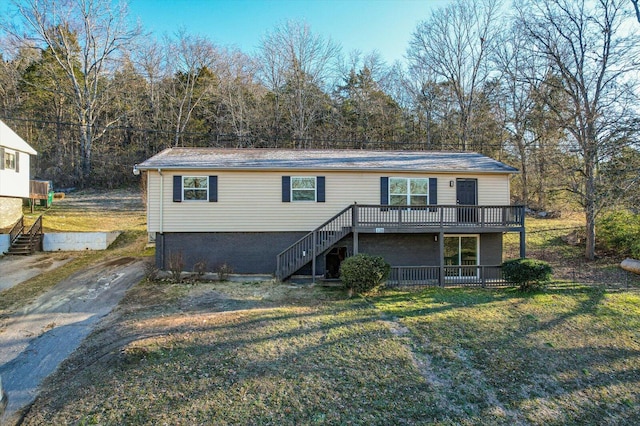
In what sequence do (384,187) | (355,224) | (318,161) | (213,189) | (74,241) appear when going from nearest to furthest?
(355,224)
(213,189)
(384,187)
(318,161)
(74,241)

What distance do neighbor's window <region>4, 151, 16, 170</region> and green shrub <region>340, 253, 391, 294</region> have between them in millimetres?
19951

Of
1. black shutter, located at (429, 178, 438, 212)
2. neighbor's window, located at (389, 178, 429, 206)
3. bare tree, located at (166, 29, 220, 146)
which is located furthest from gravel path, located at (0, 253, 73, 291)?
bare tree, located at (166, 29, 220, 146)

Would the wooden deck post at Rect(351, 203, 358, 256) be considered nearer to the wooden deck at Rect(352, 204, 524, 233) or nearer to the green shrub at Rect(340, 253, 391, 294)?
the wooden deck at Rect(352, 204, 524, 233)

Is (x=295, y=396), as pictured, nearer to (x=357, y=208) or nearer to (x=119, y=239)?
(x=357, y=208)

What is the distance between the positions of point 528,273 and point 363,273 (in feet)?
18.1

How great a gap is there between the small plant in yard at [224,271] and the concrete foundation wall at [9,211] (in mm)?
13906

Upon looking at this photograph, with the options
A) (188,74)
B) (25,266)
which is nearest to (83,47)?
(188,74)

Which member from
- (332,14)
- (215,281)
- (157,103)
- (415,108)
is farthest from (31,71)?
(415,108)

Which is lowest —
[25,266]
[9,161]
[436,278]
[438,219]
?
[436,278]

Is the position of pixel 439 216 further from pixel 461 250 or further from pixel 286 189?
pixel 286 189

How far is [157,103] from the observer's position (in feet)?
106

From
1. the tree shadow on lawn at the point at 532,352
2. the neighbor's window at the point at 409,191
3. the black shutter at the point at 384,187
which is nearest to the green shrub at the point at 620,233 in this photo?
the tree shadow on lawn at the point at 532,352

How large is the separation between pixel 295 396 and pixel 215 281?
286 inches

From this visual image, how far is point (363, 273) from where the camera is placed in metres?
9.91
